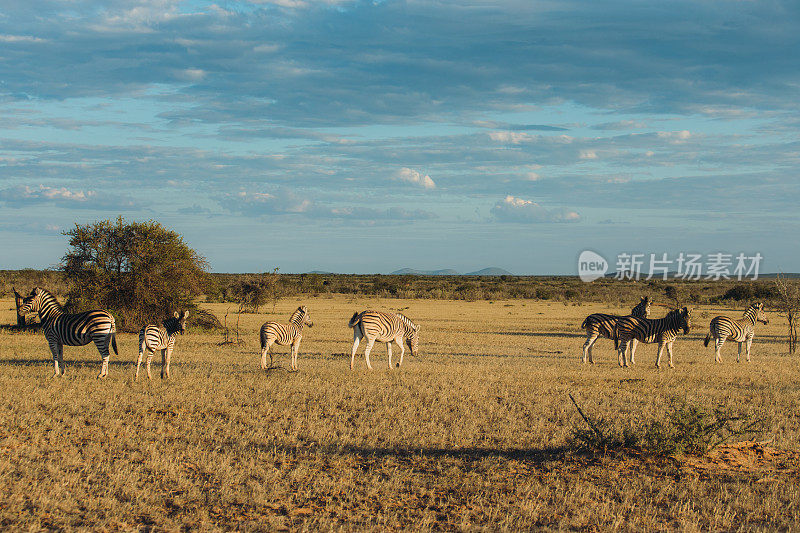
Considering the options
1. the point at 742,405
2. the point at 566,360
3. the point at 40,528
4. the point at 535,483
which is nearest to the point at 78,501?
the point at 40,528

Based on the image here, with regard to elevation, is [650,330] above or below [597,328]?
above

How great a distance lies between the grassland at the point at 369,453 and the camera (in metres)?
7.46

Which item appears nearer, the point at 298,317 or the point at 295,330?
the point at 295,330

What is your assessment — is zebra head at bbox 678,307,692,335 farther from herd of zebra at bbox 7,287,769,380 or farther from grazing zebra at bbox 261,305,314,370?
grazing zebra at bbox 261,305,314,370

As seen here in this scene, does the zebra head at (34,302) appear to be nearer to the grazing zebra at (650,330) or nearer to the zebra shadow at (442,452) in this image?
the zebra shadow at (442,452)

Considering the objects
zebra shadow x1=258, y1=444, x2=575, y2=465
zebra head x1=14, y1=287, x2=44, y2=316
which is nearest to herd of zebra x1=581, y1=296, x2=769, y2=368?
zebra shadow x1=258, y1=444, x2=575, y2=465

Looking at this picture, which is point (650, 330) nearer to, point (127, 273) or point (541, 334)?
point (541, 334)

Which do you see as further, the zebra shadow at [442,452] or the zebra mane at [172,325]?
the zebra mane at [172,325]

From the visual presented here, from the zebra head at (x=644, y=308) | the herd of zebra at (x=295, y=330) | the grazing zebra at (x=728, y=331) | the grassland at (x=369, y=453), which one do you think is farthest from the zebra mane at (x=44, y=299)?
the grazing zebra at (x=728, y=331)

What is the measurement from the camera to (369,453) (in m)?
10.0

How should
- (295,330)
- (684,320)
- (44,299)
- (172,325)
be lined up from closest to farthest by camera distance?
(172,325)
(295,330)
(44,299)
(684,320)

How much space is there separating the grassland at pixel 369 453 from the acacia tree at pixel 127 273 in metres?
10.5

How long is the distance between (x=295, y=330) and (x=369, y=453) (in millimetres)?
8714

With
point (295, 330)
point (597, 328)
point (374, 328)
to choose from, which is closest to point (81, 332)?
point (295, 330)
